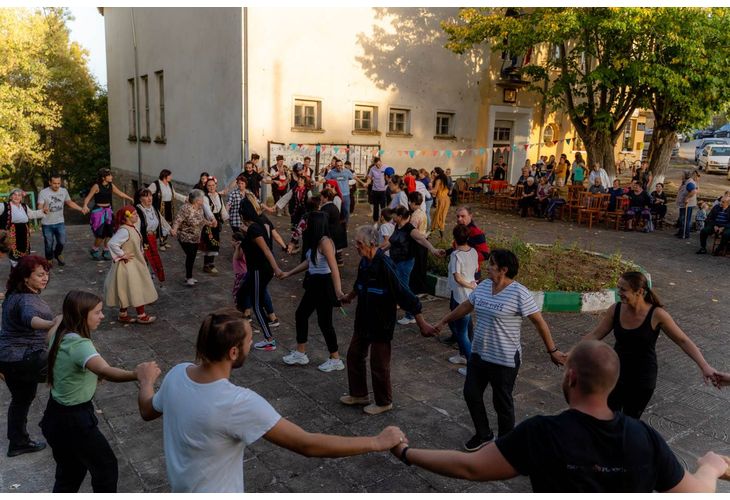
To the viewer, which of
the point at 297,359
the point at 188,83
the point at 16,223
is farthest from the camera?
the point at 188,83

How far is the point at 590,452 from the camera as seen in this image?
2162 millimetres

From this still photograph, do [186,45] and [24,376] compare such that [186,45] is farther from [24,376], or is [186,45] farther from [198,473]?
[198,473]

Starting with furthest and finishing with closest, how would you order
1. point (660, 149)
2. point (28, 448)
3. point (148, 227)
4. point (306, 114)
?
point (660, 149), point (306, 114), point (148, 227), point (28, 448)

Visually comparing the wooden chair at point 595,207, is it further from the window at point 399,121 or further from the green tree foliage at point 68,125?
the green tree foliage at point 68,125

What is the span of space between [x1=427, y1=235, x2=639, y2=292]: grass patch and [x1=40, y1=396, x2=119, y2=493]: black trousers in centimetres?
692

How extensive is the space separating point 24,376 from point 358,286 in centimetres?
279

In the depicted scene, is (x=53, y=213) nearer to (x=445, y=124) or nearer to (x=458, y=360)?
(x=458, y=360)

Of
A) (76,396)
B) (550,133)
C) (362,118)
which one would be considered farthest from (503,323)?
(550,133)

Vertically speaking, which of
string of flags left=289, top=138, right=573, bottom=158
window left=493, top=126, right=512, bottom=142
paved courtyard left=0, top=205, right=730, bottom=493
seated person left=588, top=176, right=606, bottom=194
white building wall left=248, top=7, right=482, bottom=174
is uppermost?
white building wall left=248, top=7, right=482, bottom=174

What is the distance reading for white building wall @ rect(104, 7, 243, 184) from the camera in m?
18.2

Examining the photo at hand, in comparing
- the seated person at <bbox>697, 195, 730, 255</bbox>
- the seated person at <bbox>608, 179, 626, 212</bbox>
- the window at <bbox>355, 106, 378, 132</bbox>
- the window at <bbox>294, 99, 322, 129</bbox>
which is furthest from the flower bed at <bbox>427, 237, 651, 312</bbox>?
the window at <bbox>355, 106, 378, 132</bbox>

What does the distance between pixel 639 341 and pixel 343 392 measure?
117 inches

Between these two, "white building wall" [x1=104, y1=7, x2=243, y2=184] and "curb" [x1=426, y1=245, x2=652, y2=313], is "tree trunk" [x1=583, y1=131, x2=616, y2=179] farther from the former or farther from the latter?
"curb" [x1=426, y1=245, x2=652, y2=313]

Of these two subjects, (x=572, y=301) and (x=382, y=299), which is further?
(x=572, y=301)
